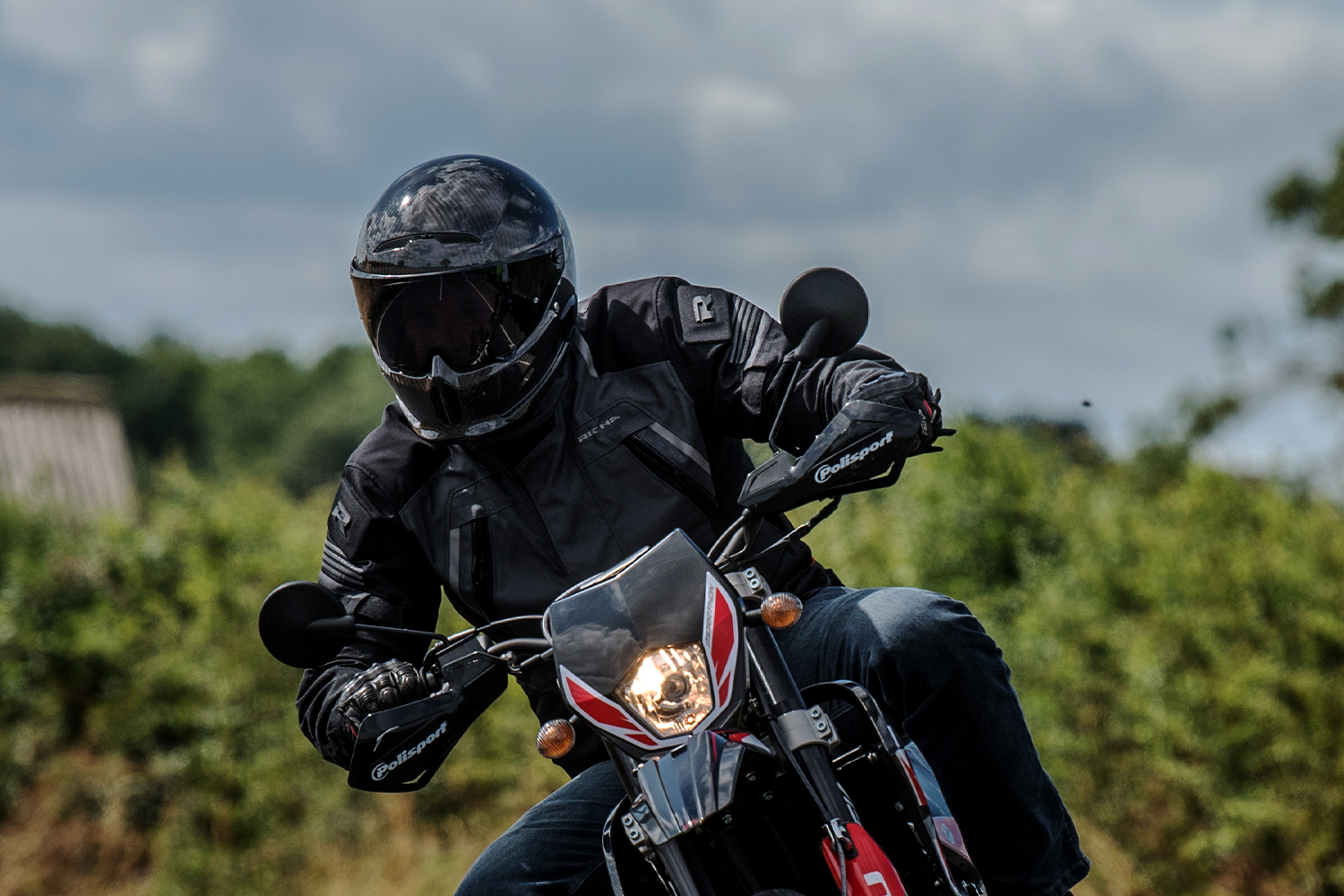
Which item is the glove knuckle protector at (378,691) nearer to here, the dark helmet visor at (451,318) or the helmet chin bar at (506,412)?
the helmet chin bar at (506,412)

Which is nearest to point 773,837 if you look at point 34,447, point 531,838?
point 531,838

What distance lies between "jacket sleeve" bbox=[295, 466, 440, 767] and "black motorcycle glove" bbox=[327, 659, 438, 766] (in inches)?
11.8

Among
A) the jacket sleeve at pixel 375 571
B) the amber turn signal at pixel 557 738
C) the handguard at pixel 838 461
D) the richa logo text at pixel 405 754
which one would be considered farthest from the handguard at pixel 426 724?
the handguard at pixel 838 461

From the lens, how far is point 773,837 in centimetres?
202

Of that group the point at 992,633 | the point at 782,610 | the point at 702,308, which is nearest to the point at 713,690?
the point at 782,610

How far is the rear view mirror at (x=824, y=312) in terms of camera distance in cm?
240

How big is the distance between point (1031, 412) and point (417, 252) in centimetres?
322

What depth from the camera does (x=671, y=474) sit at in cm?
282

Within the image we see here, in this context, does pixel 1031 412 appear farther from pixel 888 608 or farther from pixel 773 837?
pixel 773 837

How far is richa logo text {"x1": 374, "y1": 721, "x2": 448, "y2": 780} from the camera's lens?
7.50 feet

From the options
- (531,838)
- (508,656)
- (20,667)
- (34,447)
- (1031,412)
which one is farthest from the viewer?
(34,447)

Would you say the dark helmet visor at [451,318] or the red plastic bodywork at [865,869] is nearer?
the red plastic bodywork at [865,869]

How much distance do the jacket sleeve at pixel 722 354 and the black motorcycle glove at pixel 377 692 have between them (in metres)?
0.96

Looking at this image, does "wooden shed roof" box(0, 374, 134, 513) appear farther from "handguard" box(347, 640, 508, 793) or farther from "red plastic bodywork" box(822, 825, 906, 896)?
"red plastic bodywork" box(822, 825, 906, 896)
